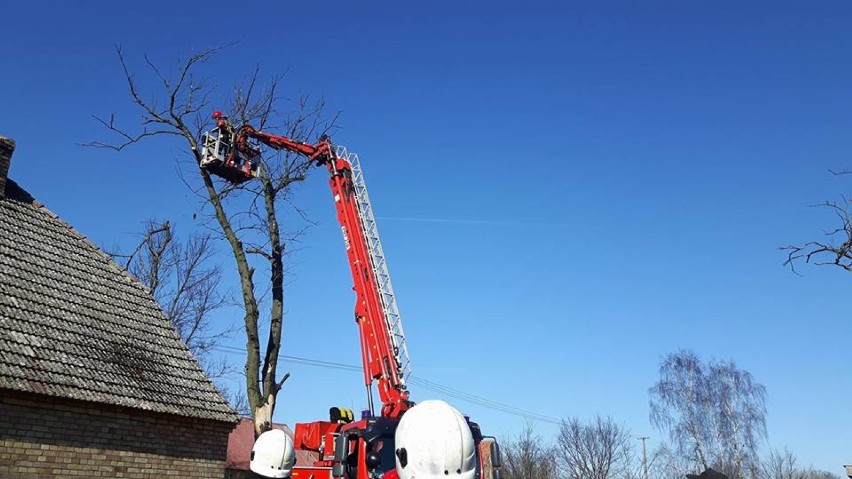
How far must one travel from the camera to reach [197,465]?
12.8 meters

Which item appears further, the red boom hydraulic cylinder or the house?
the red boom hydraulic cylinder

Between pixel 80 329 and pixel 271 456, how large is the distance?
234 inches

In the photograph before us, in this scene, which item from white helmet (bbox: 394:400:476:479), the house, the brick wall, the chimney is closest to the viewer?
white helmet (bbox: 394:400:476:479)

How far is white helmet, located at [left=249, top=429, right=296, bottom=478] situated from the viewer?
858 centimetres

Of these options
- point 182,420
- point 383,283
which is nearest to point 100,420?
point 182,420

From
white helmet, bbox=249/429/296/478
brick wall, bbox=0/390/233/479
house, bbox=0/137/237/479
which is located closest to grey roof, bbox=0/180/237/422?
house, bbox=0/137/237/479

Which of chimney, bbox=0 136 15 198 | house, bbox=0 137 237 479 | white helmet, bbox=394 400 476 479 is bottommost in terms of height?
white helmet, bbox=394 400 476 479

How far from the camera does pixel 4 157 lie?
13875mm

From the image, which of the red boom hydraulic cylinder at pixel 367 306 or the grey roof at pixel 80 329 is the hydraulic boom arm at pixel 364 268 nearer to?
the red boom hydraulic cylinder at pixel 367 306

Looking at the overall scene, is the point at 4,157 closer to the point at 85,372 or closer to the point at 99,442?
the point at 85,372

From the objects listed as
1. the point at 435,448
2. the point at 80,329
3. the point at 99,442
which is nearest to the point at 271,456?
the point at 99,442

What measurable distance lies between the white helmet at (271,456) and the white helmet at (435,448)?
14.9ft

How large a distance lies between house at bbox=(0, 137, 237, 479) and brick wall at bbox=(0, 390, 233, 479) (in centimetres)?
2

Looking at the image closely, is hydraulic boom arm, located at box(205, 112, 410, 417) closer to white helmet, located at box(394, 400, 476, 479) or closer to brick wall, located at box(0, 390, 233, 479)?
brick wall, located at box(0, 390, 233, 479)
